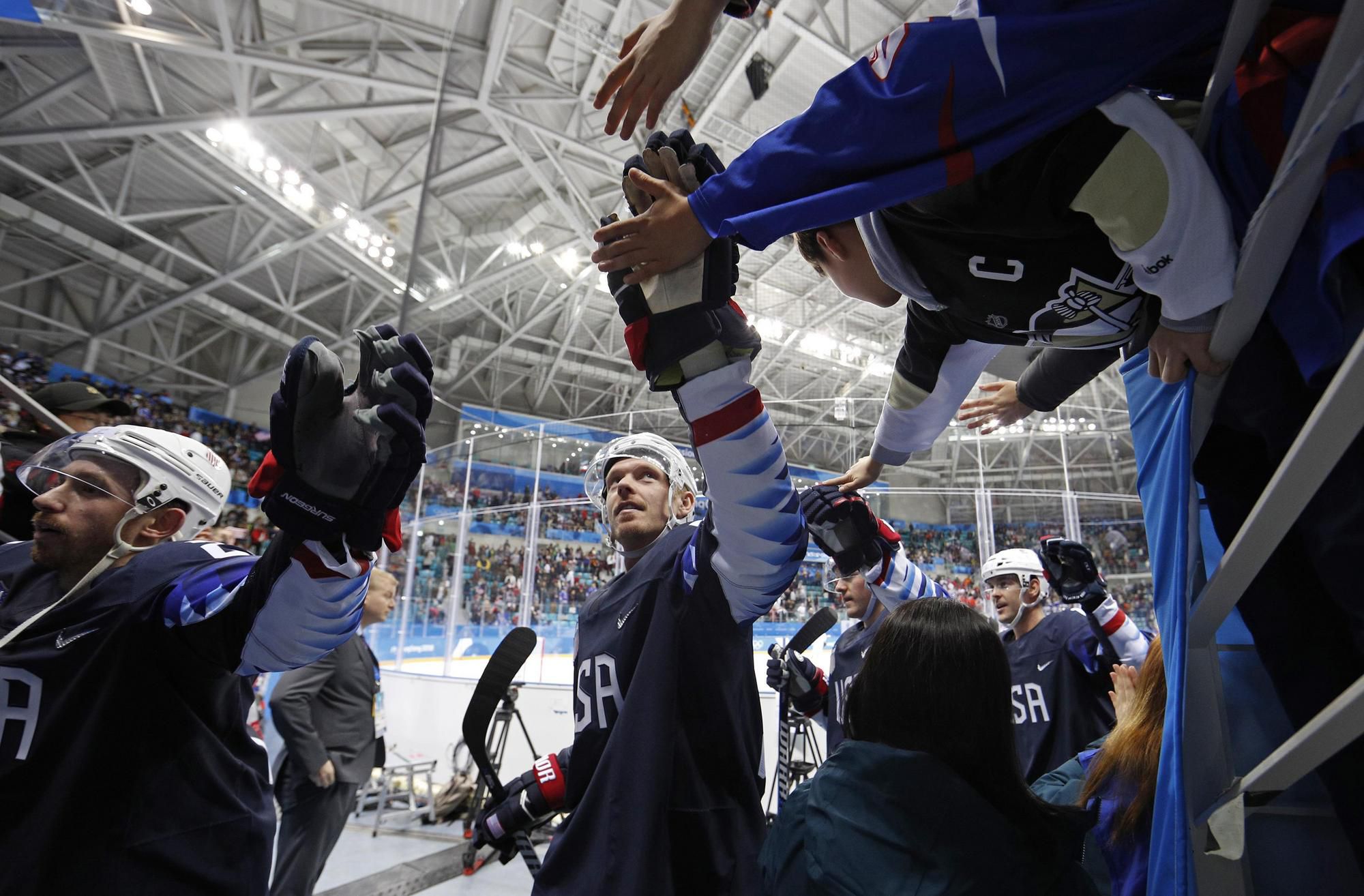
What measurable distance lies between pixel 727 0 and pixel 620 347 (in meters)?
12.6

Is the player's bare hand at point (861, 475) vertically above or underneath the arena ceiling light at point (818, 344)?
underneath

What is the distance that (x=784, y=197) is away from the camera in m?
0.69

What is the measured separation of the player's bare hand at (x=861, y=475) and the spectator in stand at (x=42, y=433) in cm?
267

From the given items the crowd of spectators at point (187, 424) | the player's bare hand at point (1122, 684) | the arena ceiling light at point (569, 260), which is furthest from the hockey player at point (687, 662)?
the crowd of spectators at point (187, 424)

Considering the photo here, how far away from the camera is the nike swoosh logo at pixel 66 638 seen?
4.54 feet

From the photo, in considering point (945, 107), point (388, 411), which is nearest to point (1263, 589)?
point (945, 107)

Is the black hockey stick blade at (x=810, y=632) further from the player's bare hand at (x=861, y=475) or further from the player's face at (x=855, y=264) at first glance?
the player's face at (x=855, y=264)

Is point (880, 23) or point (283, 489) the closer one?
point (283, 489)

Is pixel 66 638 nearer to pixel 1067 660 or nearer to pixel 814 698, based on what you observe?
pixel 814 698

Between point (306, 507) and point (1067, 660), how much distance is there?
2.94 metres

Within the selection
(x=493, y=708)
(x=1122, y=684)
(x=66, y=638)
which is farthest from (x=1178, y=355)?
(x=66, y=638)

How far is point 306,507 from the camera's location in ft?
3.63

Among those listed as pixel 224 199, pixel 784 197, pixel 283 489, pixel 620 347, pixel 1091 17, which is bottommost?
pixel 283 489

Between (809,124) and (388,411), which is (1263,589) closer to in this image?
(809,124)
